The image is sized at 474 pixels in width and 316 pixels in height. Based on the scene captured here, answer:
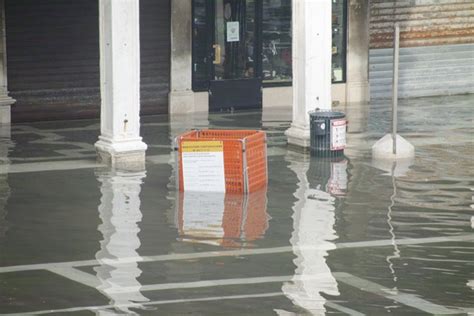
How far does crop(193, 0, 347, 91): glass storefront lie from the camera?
28312 millimetres

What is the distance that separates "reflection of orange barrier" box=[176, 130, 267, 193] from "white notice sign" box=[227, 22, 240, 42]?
946 cm

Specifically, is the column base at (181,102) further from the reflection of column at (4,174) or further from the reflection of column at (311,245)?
the reflection of column at (311,245)

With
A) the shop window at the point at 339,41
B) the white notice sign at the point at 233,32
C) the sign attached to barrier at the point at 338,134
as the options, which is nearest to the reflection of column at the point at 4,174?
the sign attached to barrier at the point at 338,134

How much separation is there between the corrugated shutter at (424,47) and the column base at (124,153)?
10.4 meters

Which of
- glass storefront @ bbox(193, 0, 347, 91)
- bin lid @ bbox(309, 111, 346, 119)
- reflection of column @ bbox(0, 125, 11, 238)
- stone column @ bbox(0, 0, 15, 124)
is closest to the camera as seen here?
reflection of column @ bbox(0, 125, 11, 238)

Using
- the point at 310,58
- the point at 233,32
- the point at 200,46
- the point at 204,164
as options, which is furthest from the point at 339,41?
the point at 204,164

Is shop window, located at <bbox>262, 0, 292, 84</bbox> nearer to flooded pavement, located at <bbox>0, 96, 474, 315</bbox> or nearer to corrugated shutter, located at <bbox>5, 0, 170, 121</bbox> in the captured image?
corrugated shutter, located at <bbox>5, 0, 170, 121</bbox>

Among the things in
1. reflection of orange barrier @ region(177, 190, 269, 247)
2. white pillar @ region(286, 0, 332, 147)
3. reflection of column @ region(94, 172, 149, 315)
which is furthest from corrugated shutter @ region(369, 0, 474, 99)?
reflection of orange barrier @ region(177, 190, 269, 247)

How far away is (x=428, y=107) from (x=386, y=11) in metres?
2.56

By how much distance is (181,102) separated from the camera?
28125 mm

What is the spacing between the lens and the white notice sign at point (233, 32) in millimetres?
28562

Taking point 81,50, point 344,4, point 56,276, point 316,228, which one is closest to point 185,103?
point 81,50

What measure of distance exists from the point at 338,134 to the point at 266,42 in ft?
25.4

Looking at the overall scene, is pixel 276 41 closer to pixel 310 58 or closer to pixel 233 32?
pixel 233 32
